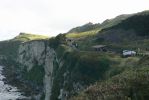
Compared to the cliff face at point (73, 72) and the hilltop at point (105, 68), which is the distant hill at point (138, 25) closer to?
the hilltop at point (105, 68)

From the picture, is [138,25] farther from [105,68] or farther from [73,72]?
[105,68]

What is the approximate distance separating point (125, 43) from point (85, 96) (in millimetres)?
90413

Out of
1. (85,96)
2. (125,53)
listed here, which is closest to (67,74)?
(125,53)

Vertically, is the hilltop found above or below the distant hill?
below

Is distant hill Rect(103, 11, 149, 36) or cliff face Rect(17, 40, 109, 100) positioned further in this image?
distant hill Rect(103, 11, 149, 36)

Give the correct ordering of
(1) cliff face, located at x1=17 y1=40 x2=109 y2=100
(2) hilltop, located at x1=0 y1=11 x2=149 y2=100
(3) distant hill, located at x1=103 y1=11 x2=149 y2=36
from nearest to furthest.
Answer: (2) hilltop, located at x1=0 y1=11 x2=149 y2=100 < (1) cliff face, located at x1=17 y1=40 x2=109 y2=100 < (3) distant hill, located at x1=103 y1=11 x2=149 y2=36

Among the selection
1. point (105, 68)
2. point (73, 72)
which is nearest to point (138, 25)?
point (73, 72)

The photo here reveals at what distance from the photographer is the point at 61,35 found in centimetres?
19512

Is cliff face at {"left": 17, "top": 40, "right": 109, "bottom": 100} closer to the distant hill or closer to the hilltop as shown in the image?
the hilltop

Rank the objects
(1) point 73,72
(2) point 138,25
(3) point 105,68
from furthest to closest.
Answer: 1. (2) point 138,25
2. (1) point 73,72
3. (3) point 105,68

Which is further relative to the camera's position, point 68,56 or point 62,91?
point 68,56

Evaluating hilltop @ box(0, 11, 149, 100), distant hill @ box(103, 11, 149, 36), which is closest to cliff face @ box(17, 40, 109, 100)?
hilltop @ box(0, 11, 149, 100)

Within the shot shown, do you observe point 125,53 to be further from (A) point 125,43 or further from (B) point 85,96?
(B) point 85,96

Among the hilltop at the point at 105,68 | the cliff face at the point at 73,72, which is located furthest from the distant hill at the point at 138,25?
the cliff face at the point at 73,72
